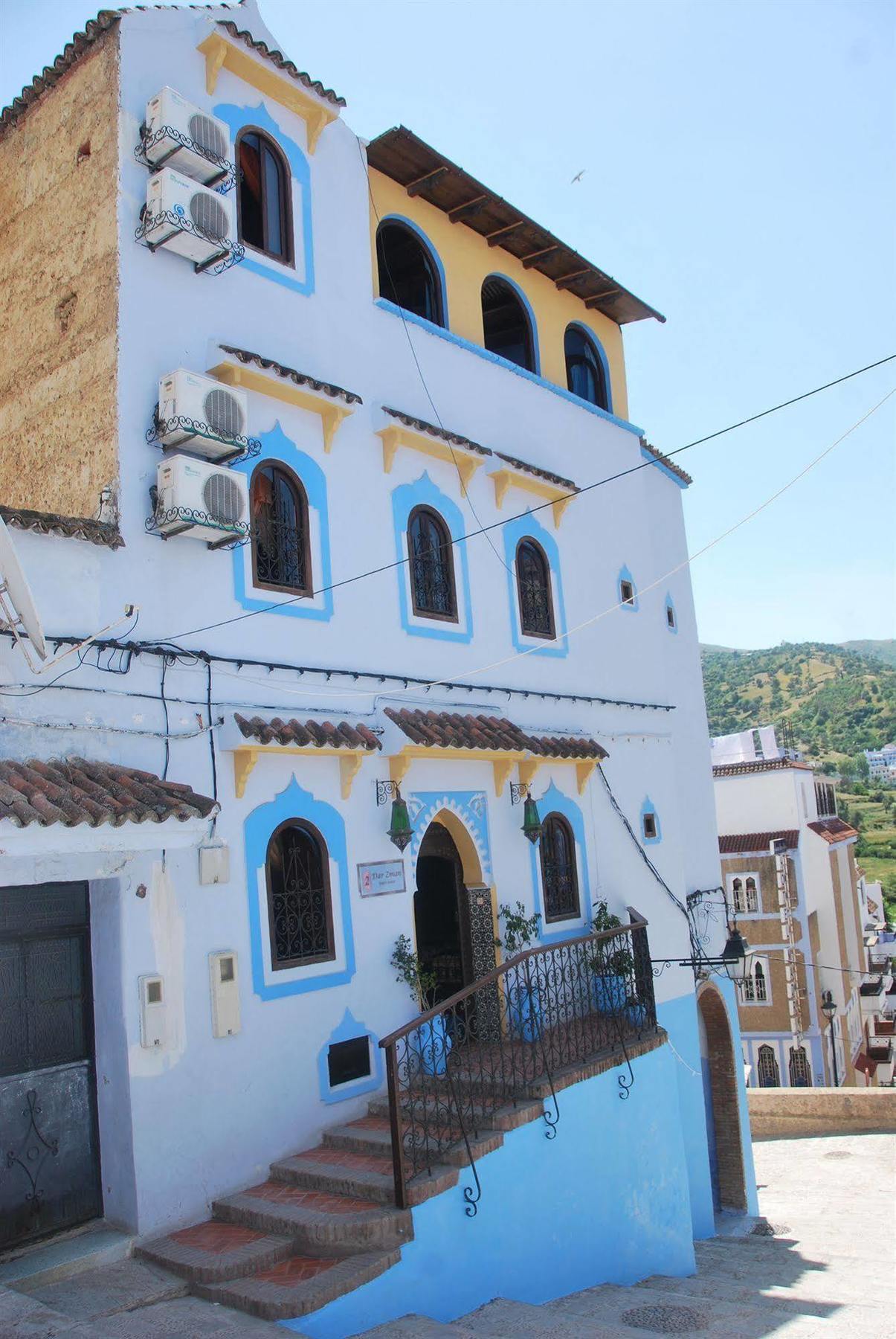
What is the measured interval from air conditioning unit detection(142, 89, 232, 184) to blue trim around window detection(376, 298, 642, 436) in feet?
7.60

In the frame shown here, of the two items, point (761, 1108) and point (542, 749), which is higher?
point (542, 749)

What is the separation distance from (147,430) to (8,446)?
1.88 meters

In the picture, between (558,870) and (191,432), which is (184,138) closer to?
(191,432)

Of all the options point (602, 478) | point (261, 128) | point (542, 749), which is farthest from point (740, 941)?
point (261, 128)

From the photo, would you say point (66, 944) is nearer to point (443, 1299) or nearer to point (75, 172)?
point (443, 1299)

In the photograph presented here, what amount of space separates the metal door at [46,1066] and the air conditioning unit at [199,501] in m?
2.63

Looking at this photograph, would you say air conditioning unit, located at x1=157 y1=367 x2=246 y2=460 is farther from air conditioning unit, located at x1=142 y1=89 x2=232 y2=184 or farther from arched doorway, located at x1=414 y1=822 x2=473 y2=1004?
arched doorway, located at x1=414 y1=822 x2=473 y2=1004

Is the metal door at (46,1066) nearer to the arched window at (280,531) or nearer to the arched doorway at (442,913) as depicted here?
the arched window at (280,531)

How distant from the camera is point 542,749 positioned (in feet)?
35.9

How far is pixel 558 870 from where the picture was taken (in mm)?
11773

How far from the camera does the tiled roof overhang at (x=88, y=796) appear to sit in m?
6.00

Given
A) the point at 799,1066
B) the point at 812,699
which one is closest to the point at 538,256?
the point at 799,1066

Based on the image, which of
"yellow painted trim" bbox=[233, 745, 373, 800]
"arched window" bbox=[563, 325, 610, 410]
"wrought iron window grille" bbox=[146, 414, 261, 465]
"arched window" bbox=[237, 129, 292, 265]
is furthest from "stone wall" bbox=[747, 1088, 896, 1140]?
"arched window" bbox=[237, 129, 292, 265]

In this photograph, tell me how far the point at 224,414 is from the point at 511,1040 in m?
5.97
